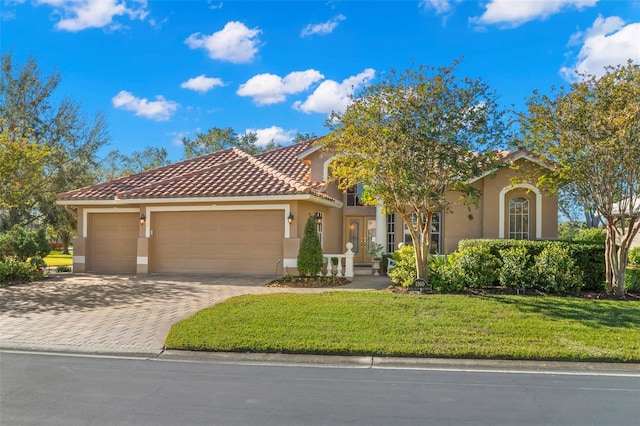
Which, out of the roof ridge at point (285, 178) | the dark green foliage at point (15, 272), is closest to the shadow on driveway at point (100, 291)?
the dark green foliage at point (15, 272)

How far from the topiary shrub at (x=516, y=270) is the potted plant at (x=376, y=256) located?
577 centimetres

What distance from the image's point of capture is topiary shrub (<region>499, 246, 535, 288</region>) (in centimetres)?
1129

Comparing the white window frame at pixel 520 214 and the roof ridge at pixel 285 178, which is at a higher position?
the roof ridge at pixel 285 178

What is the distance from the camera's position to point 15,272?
50.0ft

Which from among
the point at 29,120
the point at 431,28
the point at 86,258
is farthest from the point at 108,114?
the point at 431,28

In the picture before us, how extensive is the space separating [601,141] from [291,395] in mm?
9254

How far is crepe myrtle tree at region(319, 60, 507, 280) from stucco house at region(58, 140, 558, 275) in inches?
158

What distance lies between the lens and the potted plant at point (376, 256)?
16.7 metres

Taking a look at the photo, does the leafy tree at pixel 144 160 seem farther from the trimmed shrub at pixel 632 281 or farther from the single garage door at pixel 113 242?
the trimmed shrub at pixel 632 281

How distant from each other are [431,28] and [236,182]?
8401 millimetres

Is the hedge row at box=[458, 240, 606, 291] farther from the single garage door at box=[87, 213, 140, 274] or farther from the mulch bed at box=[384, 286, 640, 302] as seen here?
the single garage door at box=[87, 213, 140, 274]

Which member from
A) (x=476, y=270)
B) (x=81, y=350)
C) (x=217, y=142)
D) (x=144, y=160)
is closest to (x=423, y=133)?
(x=476, y=270)

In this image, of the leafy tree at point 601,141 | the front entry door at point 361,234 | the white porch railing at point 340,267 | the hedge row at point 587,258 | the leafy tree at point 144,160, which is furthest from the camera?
the leafy tree at point 144,160

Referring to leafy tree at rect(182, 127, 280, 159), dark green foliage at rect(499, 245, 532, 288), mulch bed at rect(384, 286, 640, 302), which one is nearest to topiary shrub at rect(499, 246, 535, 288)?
dark green foliage at rect(499, 245, 532, 288)
